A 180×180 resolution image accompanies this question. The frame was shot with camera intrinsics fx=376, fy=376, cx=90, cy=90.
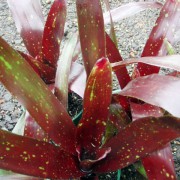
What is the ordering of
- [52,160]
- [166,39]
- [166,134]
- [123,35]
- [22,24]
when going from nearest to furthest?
[166,134] → [52,160] → [166,39] → [22,24] → [123,35]

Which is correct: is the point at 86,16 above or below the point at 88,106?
above

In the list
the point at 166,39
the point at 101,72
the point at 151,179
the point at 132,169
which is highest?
the point at 101,72

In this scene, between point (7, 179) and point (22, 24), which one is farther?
point (22, 24)

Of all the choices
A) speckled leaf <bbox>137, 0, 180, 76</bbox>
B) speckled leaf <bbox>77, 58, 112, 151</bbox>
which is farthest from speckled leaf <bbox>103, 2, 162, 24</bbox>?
speckled leaf <bbox>77, 58, 112, 151</bbox>

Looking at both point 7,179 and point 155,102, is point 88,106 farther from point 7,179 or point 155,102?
point 7,179

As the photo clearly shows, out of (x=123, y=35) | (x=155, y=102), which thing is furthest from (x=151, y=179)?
(x=123, y=35)

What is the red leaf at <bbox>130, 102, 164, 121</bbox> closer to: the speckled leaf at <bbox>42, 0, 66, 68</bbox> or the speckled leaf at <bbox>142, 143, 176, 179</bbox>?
the speckled leaf at <bbox>142, 143, 176, 179</bbox>

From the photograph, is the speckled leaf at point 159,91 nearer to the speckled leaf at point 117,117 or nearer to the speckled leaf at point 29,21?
the speckled leaf at point 117,117
